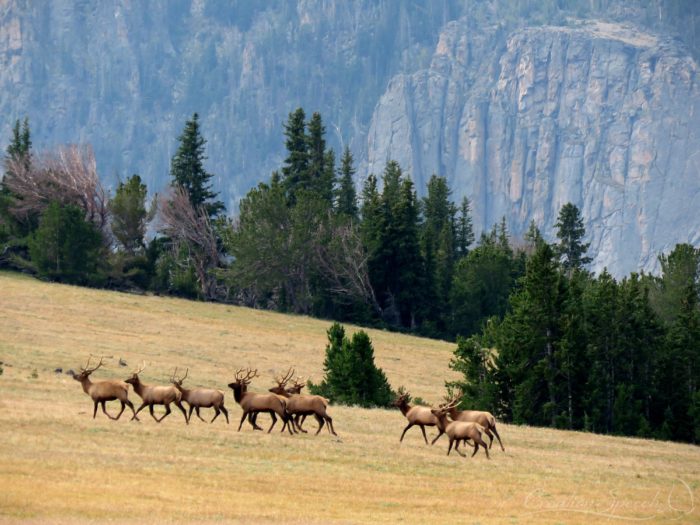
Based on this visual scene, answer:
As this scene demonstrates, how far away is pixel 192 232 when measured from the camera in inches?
4136

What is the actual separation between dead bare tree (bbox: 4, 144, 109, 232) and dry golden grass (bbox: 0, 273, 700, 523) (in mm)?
47865

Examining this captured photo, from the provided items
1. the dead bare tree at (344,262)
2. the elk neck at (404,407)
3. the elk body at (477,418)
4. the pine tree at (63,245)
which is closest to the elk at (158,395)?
the elk neck at (404,407)

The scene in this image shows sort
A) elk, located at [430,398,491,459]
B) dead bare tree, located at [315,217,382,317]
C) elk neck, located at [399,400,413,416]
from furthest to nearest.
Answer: dead bare tree, located at [315,217,382,317]
elk neck, located at [399,400,413,416]
elk, located at [430,398,491,459]

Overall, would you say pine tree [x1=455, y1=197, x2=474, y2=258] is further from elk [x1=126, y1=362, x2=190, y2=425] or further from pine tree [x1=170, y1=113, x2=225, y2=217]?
elk [x1=126, y1=362, x2=190, y2=425]

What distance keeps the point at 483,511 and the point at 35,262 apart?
65.8 meters

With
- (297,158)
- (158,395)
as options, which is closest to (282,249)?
(297,158)

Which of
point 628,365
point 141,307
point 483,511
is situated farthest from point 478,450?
point 141,307

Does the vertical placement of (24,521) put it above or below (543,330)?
below

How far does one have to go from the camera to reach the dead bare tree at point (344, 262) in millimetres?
97938

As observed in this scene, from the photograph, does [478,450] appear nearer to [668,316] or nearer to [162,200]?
[668,316]

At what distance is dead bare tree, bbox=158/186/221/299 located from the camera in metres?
104

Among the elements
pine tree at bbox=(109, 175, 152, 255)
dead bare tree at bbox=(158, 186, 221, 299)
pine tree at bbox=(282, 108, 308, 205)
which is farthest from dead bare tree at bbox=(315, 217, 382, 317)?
pine tree at bbox=(282, 108, 308, 205)

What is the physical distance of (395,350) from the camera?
77.3 meters

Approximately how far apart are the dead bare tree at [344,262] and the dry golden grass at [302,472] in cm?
4968
